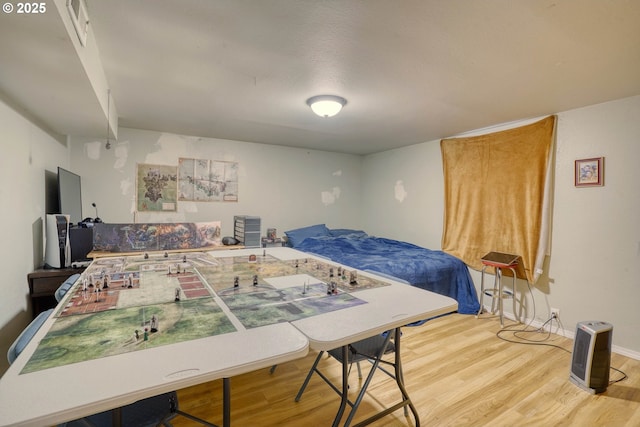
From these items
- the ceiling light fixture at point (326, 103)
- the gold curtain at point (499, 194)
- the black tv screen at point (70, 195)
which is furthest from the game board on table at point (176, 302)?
the gold curtain at point (499, 194)

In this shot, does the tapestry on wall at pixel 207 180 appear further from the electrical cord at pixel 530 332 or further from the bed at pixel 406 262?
the electrical cord at pixel 530 332

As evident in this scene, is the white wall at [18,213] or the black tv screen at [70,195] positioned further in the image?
the black tv screen at [70,195]

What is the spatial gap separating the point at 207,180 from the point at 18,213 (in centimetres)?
224

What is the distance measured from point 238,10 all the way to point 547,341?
3604 mm

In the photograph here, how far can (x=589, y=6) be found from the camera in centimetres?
138

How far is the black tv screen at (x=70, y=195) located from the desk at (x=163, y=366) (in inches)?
86.5

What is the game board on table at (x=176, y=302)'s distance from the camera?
1.00 metres

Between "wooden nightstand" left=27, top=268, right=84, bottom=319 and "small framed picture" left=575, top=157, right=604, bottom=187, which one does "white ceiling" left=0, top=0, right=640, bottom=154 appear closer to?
"small framed picture" left=575, top=157, right=604, bottom=187

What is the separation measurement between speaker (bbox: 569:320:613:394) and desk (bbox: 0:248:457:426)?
163 cm

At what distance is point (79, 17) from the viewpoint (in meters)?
1.35

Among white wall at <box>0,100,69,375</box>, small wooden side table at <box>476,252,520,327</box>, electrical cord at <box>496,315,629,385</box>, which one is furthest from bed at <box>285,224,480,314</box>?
white wall at <box>0,100,69,375</box>

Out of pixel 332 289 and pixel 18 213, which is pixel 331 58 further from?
pixel 18 213

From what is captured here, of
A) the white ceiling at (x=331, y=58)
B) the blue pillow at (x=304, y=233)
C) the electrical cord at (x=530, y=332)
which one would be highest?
the white ceiling at (x=331, y=58)

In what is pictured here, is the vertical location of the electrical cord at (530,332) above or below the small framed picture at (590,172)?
below
